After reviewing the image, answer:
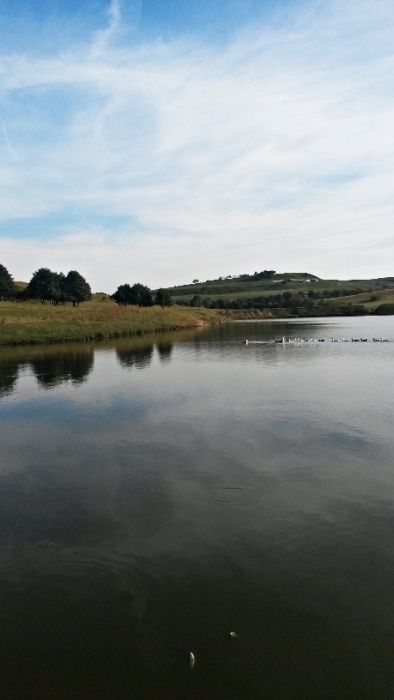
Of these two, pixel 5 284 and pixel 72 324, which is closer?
pixel 72 324

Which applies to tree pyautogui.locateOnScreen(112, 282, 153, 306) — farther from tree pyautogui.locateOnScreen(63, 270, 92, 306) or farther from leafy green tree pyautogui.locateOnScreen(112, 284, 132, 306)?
tree pyautogui.locateOnScreen(63, 270, 92, 306)

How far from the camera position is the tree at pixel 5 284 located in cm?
10755

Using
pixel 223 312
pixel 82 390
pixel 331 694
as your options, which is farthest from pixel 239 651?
pixel 223 312

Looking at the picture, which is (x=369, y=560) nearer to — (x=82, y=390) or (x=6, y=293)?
(x=82, y=390)

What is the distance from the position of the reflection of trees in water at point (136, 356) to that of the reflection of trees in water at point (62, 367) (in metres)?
3.32

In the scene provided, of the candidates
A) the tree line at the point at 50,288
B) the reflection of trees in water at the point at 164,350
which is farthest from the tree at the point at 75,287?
the reflection of trees in water at the point at 164,350

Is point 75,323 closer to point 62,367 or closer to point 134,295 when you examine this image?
point 62,367

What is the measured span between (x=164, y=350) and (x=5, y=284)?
6491cm

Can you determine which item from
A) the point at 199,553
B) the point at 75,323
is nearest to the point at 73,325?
the point at 75,323

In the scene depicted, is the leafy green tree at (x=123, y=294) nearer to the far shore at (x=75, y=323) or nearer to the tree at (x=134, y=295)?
the tree at (x=134, y=295)

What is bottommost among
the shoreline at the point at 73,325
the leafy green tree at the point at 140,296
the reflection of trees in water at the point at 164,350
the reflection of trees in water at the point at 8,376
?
the reflection of trees in water at the point at 8,376

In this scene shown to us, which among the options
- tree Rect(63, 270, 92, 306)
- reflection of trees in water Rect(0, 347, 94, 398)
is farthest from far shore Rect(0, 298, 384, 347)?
tree Rect(63, 270, 92, 306)

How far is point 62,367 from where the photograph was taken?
147 ft

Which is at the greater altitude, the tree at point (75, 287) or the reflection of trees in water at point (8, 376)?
the tree at point (75, 287)
